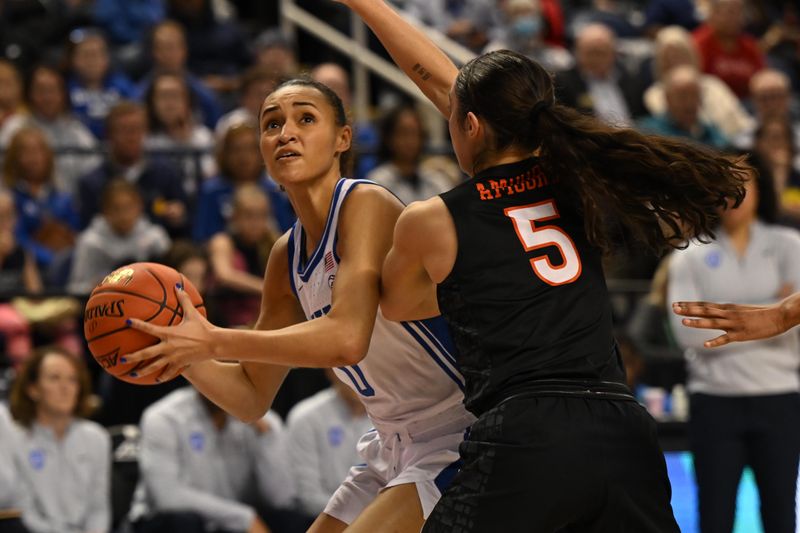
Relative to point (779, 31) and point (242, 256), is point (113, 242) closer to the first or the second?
point (242, 256)

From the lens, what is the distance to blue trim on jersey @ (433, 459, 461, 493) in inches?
149

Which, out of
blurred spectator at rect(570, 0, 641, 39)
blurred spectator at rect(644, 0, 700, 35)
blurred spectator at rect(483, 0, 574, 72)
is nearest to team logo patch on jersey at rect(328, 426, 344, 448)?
blurred spectator at rect(483, 0, 574, 72)

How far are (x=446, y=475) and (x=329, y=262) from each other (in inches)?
28.2

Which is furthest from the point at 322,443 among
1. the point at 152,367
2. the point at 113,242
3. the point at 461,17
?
the point at 461,17

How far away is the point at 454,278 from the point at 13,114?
6.69 metres

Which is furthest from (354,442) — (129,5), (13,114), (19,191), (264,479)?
(129,5)

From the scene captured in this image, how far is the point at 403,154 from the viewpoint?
8398mm

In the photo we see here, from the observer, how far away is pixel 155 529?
6812mm

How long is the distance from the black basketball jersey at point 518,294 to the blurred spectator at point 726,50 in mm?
8505

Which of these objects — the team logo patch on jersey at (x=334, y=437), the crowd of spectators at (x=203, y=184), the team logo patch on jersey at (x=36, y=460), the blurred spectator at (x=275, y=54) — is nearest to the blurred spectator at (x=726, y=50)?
the crowd of spectators at (x=203, y=184)

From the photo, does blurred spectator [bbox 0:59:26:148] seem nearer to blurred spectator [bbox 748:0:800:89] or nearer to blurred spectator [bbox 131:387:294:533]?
blurred spectator [bbox 131:387:294:533]

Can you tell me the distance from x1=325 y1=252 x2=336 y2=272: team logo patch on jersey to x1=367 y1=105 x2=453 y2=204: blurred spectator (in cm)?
450

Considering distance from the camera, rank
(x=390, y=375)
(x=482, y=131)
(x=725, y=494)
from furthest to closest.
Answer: (x=725, y=494) < (x=390, y=375) < (x=482, y=131)

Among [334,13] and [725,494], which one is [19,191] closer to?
[334,13]
